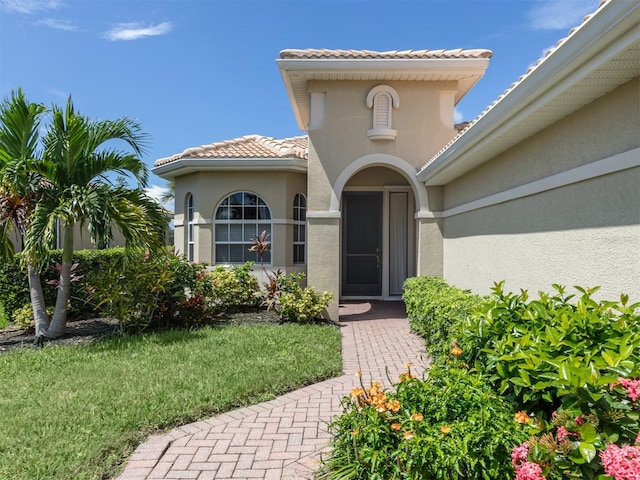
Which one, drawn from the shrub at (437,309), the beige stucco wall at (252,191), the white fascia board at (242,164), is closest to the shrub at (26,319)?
the beige stucco wall at (252,191)

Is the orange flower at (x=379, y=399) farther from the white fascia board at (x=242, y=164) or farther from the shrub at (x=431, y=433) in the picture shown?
the white fascia board at (x=242, y=164)

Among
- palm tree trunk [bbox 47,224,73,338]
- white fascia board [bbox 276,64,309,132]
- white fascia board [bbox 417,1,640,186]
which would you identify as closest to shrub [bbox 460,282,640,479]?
white fascia board [bbox 417,1,640,186]

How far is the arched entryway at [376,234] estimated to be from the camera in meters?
12.7

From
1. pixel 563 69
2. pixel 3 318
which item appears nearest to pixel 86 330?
pixel 3 318

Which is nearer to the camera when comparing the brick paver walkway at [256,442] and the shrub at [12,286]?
the brick paver walkway at [256,442]

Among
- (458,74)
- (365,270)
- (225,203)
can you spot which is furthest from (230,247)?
(458,74)

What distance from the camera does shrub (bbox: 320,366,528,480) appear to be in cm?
241

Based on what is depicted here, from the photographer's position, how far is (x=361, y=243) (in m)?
13.0

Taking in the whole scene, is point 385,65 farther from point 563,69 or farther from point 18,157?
point 18,157

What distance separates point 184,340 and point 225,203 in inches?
205

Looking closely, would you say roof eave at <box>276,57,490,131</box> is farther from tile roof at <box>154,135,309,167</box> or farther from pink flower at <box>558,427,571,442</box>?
pink flower at <box>558,427,571,442</box>

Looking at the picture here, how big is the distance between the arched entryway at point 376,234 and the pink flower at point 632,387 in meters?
10.3

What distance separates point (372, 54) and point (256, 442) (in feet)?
27.3

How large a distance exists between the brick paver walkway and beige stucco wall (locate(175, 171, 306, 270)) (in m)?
5.96
